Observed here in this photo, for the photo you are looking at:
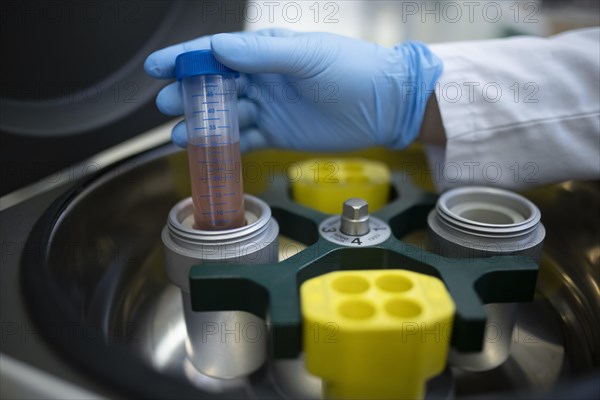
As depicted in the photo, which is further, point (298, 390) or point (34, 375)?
point (298, 390)

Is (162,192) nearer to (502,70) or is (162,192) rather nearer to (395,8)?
(502,70)

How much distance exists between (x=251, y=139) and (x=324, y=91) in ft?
0.51

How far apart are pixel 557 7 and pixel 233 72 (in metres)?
1.20

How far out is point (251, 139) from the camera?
0.82 m

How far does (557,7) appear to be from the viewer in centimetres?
138

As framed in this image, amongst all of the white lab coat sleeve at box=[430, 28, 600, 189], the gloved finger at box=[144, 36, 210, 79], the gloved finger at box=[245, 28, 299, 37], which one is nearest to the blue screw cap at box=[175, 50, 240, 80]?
the gloved finger at box=[144, 36, 210, 79]

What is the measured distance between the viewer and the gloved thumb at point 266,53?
1.88 ft

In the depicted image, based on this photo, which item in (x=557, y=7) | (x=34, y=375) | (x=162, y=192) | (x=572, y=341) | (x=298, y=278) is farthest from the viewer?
(x=557, y=7)

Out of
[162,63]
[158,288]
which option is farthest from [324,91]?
[158,288]

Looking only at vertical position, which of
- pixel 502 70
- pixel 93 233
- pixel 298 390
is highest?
pixel 502 70

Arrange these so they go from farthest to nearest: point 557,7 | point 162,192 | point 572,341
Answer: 1. point 557,7
2. point 162,192
3. point 572,341

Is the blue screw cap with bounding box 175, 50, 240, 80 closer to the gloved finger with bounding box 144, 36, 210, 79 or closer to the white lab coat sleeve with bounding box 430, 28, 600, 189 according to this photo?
the gloved finger with bounding box 144, 36, 210, 79

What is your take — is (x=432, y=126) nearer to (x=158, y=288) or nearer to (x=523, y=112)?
(x=523, y=112)

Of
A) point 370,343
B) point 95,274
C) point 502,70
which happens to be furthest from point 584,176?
point 95,274
